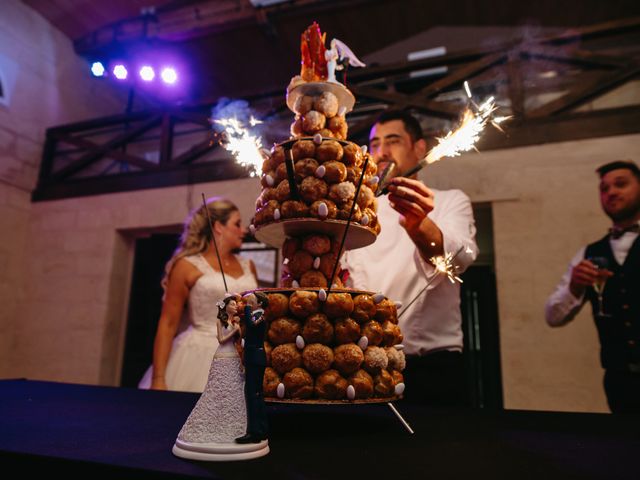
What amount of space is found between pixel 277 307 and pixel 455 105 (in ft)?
12.2

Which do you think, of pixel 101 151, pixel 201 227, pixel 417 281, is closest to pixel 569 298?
pixel 417 281

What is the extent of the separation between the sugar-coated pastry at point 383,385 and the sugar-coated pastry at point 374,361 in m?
0.01

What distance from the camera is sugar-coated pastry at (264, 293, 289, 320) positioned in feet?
3.78

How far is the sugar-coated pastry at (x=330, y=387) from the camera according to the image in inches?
42.9

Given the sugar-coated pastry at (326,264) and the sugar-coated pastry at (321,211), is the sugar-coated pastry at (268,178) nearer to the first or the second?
the sugar-coated pastry at (321,211)

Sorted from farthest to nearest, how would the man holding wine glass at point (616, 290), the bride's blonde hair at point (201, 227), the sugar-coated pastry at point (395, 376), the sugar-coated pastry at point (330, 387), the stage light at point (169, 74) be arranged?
the stage light at point (169, 74) < the bride's blonde hair at point (201, 227) < the man holding wine glass at point (616, 290) < the sugar-coated pastry at point (395, 376) < the sugar-coated pastry at point (330, 387)

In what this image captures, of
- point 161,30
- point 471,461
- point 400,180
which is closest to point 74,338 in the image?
point 161,30

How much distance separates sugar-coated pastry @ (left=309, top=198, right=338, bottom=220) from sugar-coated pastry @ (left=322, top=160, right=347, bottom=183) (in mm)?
64

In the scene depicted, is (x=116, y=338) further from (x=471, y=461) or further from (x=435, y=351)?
(x=471, y=461)

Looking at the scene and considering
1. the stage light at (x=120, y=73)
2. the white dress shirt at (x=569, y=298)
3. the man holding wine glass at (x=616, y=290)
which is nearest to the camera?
the man holding wine glass at (x=616, y=290)

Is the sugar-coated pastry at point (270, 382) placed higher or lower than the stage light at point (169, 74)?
lower

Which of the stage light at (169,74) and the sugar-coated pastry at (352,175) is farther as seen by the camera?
the stage light at (169,74)

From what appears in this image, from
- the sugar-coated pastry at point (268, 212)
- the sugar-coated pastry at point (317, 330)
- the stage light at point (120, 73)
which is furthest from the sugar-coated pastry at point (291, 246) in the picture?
the stage light at point (120, 73)

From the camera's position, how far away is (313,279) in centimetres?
135
